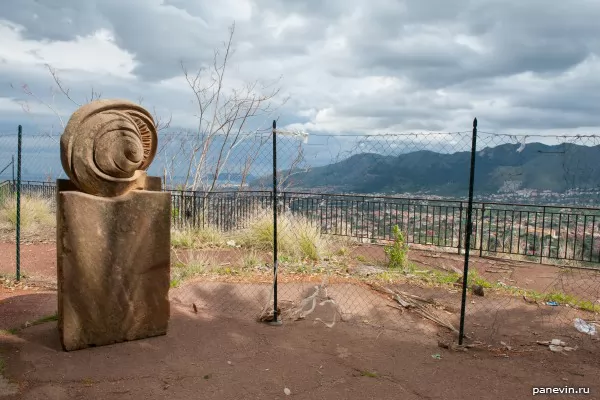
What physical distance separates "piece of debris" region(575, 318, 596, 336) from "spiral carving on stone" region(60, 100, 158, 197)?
17.0ft

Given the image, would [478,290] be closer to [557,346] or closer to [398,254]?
[557,346]

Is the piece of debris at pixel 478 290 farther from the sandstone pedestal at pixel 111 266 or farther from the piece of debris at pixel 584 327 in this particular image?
the sandstone pedestal at pixel 111 266

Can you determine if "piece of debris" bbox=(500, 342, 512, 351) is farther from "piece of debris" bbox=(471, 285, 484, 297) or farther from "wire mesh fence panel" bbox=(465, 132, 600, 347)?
"piece of debris" bbox=(471, 285, 484, 297)

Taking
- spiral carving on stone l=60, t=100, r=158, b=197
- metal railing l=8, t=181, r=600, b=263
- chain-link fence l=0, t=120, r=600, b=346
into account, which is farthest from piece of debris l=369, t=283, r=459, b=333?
metal railing l=8, t=181, r=600, b=263

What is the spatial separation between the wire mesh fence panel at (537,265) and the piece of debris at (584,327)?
23 millimetres

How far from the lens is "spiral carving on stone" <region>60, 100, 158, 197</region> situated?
428 centimetres

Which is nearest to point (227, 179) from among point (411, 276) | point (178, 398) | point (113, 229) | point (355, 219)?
point (355, 219)

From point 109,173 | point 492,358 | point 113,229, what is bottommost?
point 492,358

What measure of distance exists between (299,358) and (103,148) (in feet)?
8.69

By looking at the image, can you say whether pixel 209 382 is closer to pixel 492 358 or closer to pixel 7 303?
pixel 492 358

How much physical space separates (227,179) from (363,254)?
4.92 m

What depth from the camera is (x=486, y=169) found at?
6863 mm

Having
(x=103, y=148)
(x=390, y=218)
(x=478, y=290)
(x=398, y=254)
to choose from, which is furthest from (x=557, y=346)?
(x=390, y=218)

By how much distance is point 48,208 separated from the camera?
13.5 meters
